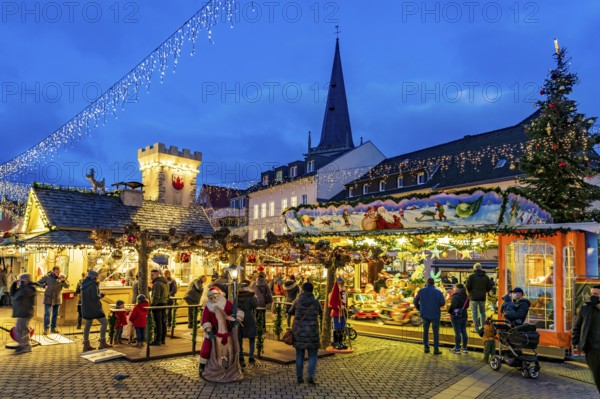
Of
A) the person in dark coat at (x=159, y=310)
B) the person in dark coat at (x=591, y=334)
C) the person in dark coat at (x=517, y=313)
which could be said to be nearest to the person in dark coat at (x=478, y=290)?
the person in dark coat at (x=517, y=313)

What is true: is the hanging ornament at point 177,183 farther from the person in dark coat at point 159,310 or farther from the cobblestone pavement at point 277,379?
the cobblestone pavement at point 277,379

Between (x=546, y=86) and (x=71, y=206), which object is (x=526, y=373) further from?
(x=71, y=206)

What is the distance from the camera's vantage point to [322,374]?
9.27m

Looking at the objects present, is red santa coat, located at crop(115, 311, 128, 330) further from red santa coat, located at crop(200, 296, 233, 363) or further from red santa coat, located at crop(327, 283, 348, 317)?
red santa coat, located at crop(327, 283, 348, 317)

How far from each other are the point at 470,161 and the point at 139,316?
76.7 ft

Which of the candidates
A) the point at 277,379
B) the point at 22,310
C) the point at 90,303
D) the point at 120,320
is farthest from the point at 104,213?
the point at 277,379

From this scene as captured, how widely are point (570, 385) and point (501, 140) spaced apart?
22.5 meters

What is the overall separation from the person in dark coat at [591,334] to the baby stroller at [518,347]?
2.07m

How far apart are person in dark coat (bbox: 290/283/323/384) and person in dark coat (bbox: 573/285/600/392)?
3.99 metres

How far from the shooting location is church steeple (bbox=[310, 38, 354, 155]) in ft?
144

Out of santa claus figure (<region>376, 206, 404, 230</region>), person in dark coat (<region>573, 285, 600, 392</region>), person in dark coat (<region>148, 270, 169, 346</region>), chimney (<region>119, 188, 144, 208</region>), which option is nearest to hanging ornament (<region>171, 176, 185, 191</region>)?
chimney (<region>119, 188, 144, 208</region>)

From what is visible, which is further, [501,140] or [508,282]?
[501,140]

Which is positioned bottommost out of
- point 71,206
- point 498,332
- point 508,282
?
point 498,332

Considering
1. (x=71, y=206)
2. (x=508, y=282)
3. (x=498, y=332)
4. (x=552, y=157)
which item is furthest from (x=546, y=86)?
(x=71, y=206)
